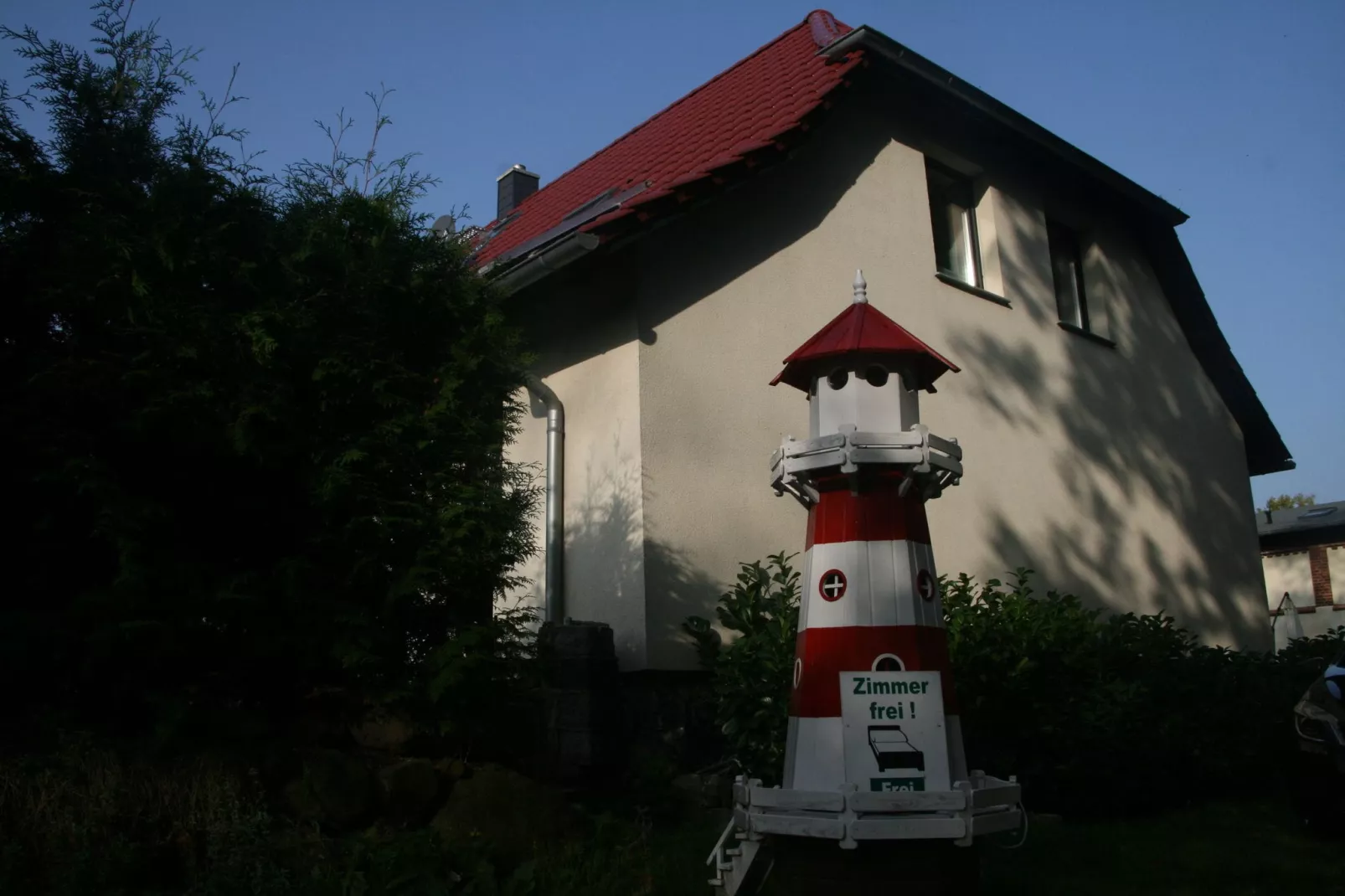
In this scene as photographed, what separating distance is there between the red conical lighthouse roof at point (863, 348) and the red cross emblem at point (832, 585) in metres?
1.02

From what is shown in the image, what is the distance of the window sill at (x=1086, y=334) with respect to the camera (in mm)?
12750

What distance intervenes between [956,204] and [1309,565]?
2436 centimetres

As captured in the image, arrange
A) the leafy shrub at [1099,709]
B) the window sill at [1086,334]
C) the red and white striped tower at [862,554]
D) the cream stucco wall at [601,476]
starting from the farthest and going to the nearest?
the window sill at [1086,334]
the cream stucco wall at [601,476]
the leafy shrub at [1099,709]
the red and white striped tower at [862,554]

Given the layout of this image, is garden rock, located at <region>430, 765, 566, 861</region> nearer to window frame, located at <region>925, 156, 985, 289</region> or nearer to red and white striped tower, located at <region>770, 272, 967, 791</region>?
red and white striped tower, located at <region>770, 272, 967, 791</region>

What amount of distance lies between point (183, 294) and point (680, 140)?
639 cm

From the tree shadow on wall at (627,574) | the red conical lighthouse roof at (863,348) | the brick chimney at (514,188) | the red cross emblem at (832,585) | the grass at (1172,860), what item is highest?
the brick chimney at (514,188)

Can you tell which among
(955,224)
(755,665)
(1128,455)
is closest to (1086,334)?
(1128,455)

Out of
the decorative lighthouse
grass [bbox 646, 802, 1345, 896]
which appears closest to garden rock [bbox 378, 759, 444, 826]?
grass [bbox 646, 802, 1345, 896]

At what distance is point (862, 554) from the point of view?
15.5 ft

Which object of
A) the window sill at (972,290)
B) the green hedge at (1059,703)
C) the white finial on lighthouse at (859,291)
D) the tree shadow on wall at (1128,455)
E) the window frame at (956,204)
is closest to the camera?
the white finial on lighthouse at (859,291)

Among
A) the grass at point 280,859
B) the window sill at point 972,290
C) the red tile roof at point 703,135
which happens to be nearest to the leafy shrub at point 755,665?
the grass at point 280,859

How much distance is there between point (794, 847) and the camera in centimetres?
458

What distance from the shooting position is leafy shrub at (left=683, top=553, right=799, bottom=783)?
6.84m

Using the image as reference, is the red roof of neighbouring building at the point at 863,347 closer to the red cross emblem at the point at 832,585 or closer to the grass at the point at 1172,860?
the red cross emblem at the point at 832,585
